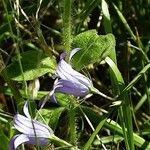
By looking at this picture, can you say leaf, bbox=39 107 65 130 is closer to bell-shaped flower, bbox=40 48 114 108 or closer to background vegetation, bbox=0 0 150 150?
background vegetation, bbox=0 0 150 150

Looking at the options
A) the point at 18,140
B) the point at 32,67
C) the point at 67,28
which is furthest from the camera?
the point at 32,67

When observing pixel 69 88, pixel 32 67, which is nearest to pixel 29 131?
pixel 69 88

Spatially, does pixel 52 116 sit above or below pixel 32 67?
below

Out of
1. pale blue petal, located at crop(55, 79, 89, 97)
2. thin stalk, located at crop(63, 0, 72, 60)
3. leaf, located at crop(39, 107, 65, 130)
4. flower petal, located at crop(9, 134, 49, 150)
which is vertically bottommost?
leaf, located at crop(39, 107, 65, 130)

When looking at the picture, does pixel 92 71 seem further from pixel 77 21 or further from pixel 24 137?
pixel 24 137

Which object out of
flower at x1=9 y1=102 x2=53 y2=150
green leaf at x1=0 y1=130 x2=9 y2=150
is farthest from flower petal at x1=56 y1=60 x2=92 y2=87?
green leaf at x1=0 y1=130 x2=9 y2=150

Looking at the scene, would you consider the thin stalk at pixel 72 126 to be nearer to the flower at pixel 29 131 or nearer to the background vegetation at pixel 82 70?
the background vegetation at pixel 82 70

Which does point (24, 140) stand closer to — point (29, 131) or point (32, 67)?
point (29, 131)
